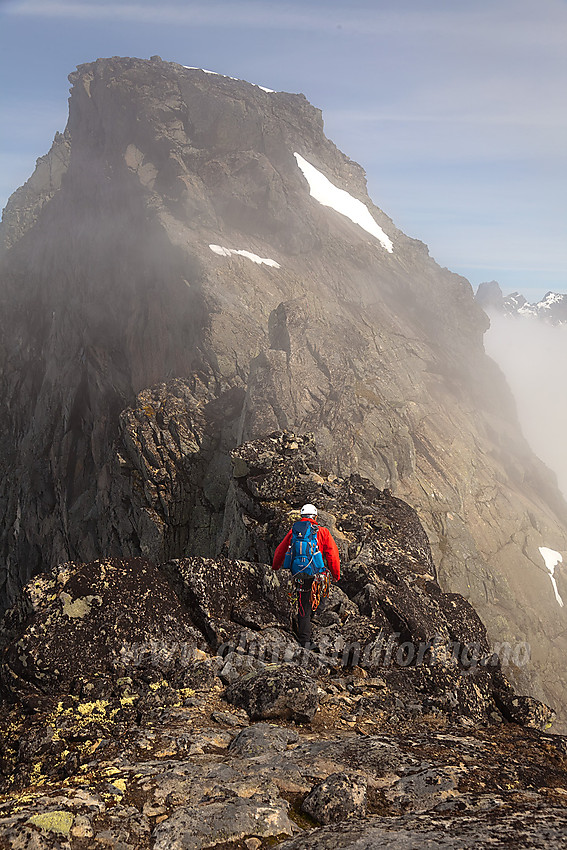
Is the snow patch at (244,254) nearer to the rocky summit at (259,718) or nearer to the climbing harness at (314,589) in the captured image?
the rocky summit at (259,718)

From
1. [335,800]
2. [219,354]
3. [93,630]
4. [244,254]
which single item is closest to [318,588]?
[93,630]

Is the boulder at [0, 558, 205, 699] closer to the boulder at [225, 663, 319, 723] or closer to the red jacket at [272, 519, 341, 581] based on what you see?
the boulder at [225, 663, 319, 723]

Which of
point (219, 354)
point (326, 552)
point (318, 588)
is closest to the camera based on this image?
point (318, 588)

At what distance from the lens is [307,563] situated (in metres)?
14.4

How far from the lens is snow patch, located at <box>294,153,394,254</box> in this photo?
322ft

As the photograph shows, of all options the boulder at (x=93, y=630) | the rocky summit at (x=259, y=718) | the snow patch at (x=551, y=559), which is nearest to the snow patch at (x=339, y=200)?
the snow patch at (x=551, y=559)

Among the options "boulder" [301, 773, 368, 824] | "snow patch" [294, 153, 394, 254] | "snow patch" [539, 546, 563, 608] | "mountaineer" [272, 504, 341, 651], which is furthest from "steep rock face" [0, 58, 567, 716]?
"boulder" [301, 773, 368, 824]

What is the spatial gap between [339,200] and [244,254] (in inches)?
1486

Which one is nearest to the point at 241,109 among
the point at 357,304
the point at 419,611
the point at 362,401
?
the point at 357,304

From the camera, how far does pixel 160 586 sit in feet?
46.6

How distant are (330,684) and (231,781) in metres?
5.13

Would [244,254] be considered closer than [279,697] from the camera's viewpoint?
No

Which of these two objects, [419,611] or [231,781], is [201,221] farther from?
[231,781]

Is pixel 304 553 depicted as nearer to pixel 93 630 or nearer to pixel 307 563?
pixel 307 563
